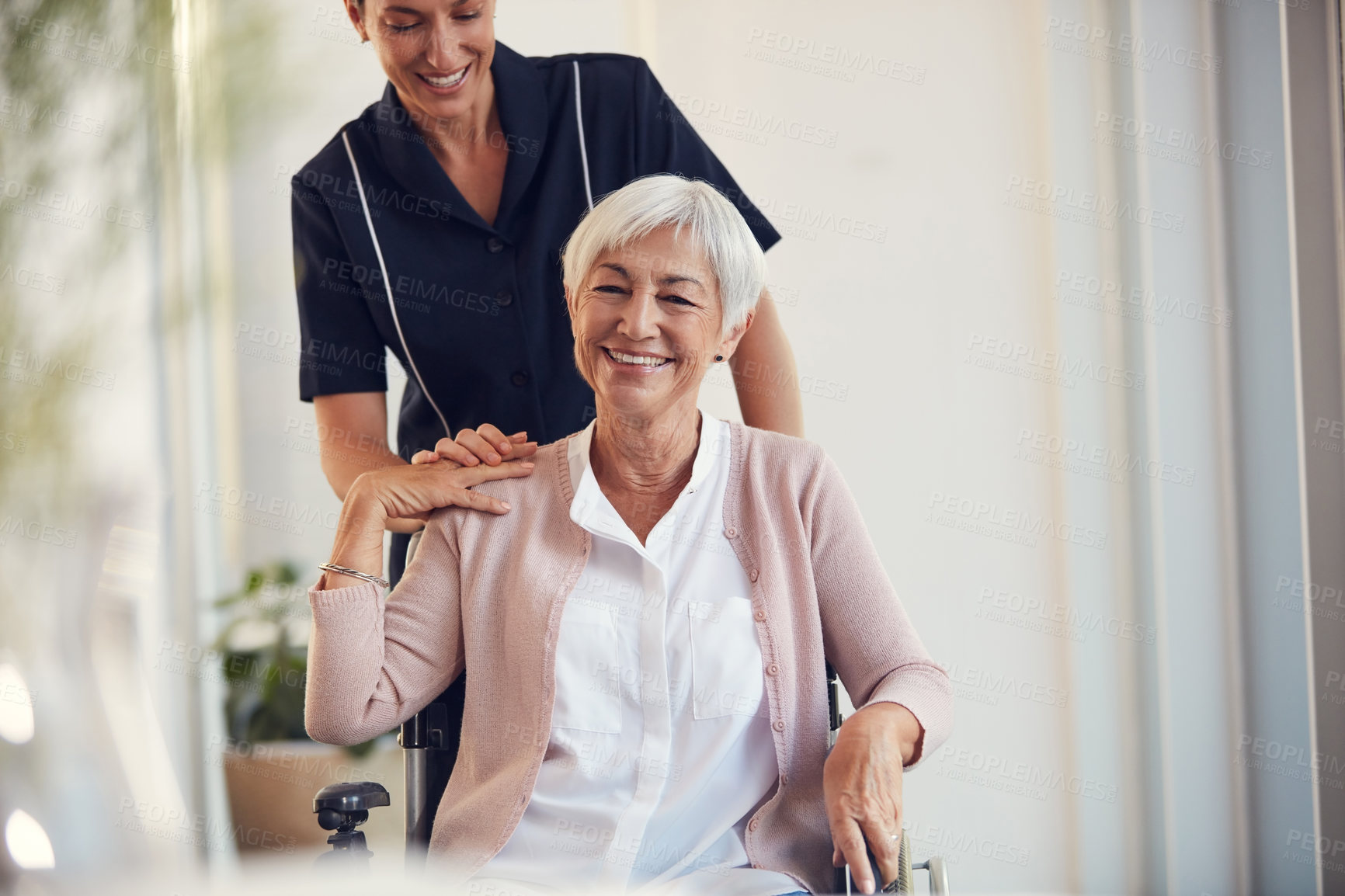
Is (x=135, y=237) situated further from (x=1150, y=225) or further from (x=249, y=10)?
(x=1150, y=225)

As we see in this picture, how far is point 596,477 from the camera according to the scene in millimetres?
1562

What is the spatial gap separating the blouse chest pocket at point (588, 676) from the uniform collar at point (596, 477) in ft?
0.43

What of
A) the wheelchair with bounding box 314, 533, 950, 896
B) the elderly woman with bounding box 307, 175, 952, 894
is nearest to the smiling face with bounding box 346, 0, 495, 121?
the elderly woman with bounding box 307, 175, 952, 894

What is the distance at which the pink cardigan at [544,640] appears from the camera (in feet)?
4.52

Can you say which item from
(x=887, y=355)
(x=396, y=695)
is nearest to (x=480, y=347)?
(x=396, y=695)

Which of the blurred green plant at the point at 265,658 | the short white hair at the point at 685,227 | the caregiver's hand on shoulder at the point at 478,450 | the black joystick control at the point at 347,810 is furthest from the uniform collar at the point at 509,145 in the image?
the blurred green plant at the point at 265,658

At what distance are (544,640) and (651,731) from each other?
0.19 metres

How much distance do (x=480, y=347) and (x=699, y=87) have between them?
1.25 metres

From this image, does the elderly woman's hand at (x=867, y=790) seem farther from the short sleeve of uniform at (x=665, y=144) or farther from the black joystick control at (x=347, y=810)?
the short sleeve of uniform at (x=665, y=144)

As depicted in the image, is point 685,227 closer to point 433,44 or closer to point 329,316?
point 433,44

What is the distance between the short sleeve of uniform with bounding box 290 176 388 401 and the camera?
1814 millimetres

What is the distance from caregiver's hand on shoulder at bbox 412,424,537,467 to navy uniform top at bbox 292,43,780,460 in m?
0.19

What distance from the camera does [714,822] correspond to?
136 centimetres

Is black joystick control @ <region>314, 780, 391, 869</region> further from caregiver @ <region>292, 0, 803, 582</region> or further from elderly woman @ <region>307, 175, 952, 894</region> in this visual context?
caregiver @ <region>292, 0, 803, 582</region>
